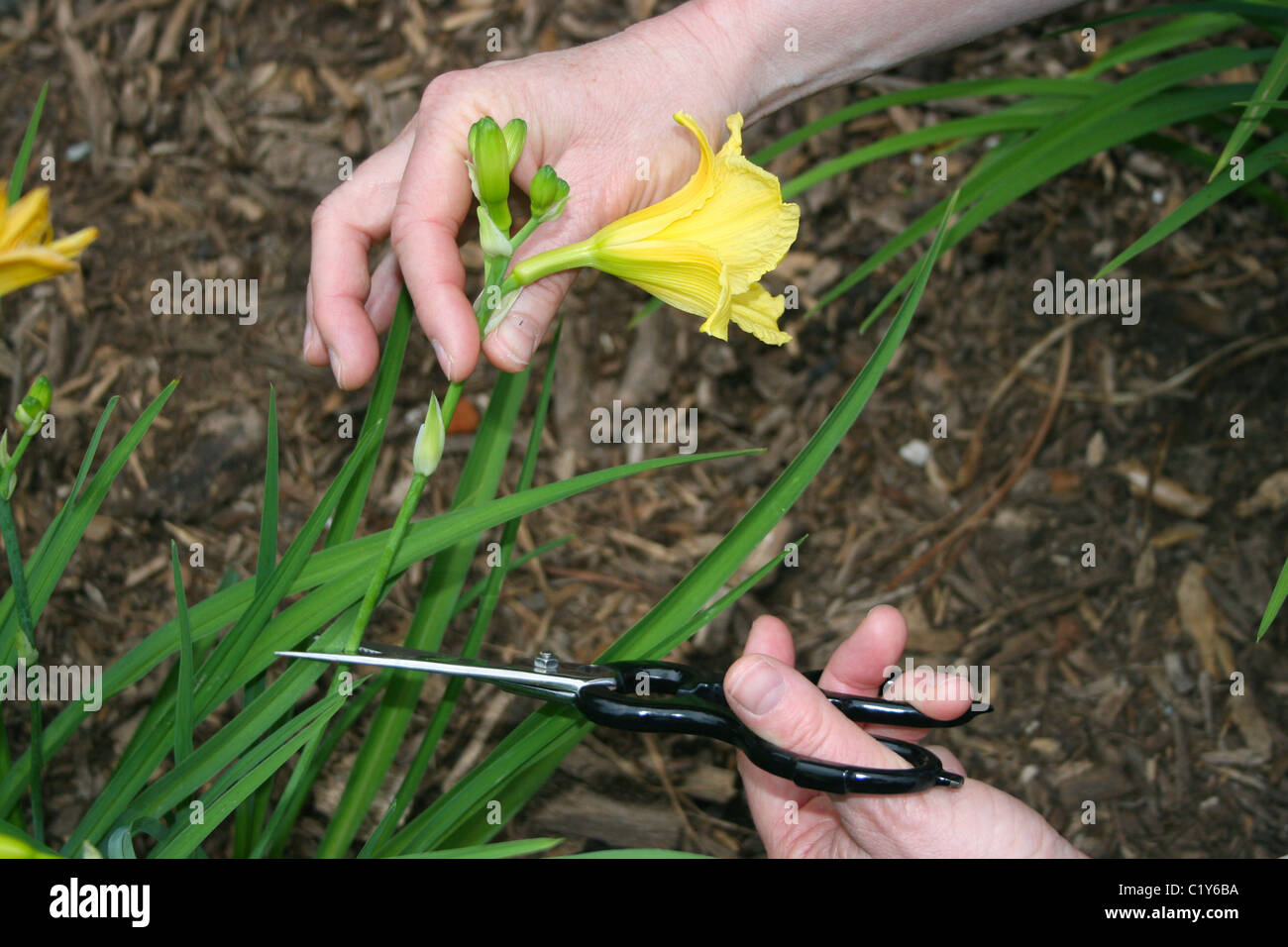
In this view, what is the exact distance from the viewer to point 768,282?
6.57 feet

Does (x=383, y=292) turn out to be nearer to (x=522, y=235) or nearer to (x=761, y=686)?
(x=522, y=235)

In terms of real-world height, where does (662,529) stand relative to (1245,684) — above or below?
above

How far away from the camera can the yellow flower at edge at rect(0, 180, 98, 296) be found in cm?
75

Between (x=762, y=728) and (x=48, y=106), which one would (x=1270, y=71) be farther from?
(x=48, y=106)

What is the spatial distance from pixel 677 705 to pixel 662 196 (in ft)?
2.09

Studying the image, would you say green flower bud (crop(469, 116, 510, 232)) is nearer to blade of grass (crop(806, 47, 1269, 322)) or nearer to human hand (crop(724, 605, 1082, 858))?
human hand (crop(724, 605, 1082, 858))

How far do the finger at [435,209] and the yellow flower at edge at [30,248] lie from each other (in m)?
0.31

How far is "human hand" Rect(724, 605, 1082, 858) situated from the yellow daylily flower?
0.34 m

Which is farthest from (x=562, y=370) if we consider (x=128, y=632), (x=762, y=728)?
(x=762, y=728)

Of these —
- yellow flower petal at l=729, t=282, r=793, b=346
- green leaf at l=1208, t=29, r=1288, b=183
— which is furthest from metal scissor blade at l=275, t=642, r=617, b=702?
green leaf at l=1208, t=29, r=1288, b=183

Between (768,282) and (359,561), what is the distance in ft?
3.96

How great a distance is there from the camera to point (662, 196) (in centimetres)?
125

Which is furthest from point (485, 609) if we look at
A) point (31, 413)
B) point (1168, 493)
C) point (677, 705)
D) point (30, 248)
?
point (1168, 493)

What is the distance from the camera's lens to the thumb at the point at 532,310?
3.43 ft
